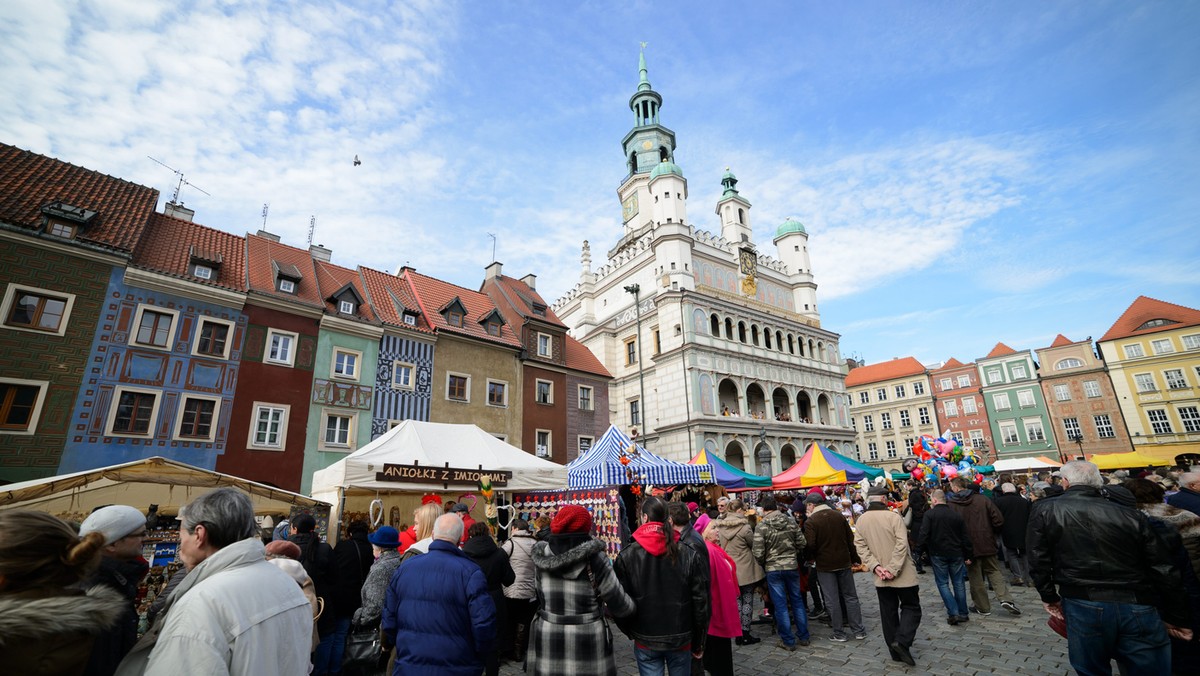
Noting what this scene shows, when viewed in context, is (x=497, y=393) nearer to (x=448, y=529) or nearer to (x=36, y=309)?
(x=36, y=309)

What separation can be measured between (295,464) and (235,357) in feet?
13.3

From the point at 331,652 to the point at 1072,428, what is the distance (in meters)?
68.0

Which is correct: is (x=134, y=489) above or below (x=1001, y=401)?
below

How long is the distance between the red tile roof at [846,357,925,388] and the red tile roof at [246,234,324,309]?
200 ft

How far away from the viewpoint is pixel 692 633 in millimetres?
4602

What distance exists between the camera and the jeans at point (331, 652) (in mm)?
6156

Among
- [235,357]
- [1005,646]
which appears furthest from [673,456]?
[1005,646]

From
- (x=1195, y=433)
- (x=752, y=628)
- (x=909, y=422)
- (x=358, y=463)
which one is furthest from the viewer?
(x=909, y=422)

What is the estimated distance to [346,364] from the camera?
1964 cm

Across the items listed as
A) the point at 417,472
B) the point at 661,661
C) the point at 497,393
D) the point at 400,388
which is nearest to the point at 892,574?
the point at 661,661

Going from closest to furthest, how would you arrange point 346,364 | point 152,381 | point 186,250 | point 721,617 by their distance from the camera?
point 721,617 < point 152,381 < point 186,250 < point 346,364

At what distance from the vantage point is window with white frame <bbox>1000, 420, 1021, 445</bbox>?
A: 54.8 meters

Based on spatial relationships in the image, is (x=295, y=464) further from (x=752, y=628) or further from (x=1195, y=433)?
(x=1195, y=433)

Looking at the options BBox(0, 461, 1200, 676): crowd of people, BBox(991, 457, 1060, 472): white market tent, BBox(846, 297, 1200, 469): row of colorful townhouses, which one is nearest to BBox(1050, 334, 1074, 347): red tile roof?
BBox(846, 297, 1200, 469): row of colorful townhouses
